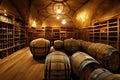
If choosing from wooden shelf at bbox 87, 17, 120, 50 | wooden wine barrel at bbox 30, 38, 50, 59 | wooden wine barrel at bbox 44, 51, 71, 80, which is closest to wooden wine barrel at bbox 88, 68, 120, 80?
wooden wine barrel at bbox 44, 51, 71, 80

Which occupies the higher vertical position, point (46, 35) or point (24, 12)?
point (24, 12)

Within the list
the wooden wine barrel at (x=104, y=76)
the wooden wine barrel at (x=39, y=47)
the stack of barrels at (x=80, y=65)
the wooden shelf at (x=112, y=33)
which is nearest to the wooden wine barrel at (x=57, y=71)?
the stack of barrels at (x=80, y=65)

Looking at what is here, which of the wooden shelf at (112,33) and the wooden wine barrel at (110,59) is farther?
the wooden shelf at (112,33)

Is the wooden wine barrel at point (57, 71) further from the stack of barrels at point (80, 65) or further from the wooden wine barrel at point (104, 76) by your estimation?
the wooden wine barrel at point (104, 76)

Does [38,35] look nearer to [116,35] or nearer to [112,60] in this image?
[116,35]

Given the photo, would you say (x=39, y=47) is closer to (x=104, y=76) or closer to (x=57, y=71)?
(x=57, y=71)

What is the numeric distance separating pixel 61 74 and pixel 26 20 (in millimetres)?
6741

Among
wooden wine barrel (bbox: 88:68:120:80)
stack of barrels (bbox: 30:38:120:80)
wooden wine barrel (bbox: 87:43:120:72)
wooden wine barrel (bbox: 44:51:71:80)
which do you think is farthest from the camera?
wooden wine barrel (bbox: 87:43:120:72)

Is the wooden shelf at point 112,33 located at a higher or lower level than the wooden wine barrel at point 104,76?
higher

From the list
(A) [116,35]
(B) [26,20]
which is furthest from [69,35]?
(A) [116,35]

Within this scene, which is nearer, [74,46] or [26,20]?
[74,46]

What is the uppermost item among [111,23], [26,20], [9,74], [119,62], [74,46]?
[26,20]

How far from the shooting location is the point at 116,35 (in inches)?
172

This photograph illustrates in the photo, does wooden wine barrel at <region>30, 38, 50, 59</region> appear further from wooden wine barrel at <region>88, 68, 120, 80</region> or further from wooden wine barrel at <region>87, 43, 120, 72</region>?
wooden wine barrel at <region>88, 68, 120, 80</region>
